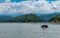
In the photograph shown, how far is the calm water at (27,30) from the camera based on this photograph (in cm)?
224

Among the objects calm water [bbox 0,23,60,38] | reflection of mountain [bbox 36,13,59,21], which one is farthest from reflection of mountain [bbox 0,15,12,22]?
reflection of mountain [bbox 36,13,59,21]

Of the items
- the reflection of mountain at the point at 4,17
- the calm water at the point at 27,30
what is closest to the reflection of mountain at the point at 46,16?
the calm water at the point at 27,30

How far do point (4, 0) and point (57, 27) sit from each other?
0.91 metres

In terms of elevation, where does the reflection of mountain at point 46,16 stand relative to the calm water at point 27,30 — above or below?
above

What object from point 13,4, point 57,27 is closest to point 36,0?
point 13,4

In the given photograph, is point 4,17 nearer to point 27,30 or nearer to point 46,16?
point 27,30

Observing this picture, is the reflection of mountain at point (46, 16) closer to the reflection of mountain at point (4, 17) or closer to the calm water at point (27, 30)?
the calm water at point (27, 30)

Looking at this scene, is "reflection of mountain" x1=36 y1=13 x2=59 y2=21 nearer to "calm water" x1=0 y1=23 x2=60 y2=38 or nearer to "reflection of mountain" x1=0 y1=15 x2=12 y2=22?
"calm water" x1=0 y1=23 x2=60 y2=38

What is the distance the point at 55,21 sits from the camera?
89.2 inches

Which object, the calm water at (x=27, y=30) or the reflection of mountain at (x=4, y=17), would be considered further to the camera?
the reflection of mountain at (x=4, y=17)

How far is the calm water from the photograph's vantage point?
7.34 ft

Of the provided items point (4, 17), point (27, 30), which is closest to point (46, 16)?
point (27, 30)

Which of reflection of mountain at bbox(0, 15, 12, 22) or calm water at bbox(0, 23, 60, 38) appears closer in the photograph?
calm water at bbox(0, 23, 60, 38)

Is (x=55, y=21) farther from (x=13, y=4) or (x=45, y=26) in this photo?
Result: (x=13, y=4)
